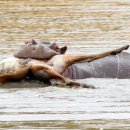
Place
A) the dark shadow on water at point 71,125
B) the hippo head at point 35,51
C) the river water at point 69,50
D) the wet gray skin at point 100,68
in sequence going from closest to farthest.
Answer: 1. the dark shadow on water at point 71,125
2. the river water at point 69,50
3. the hippo head at point 35,51
4. the wet gray skin at point 100,68

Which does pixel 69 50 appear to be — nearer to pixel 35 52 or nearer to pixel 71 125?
pixel 35 52

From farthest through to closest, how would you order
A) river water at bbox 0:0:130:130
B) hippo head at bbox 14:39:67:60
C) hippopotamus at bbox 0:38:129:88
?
hippo head at bbox 14:39:67:60
hippopotamus at bbox 0:38:129:88
river water at bbox 0:0:130:130

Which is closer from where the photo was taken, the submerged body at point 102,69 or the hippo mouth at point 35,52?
the hippo mouth at point 35,52

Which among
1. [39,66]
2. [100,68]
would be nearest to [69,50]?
[100,68]

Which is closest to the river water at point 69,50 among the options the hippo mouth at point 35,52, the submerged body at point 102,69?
the submerged body at point 102,69

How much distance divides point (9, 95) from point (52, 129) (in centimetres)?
253

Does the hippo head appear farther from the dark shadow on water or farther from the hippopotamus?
the dark shadow on water

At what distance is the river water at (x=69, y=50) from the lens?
931cm

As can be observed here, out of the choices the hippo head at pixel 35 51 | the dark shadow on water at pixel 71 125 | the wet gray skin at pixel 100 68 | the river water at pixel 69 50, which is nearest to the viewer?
the dark shadow on water at pixel 71 125

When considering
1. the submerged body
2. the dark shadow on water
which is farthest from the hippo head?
the dark shadow on water

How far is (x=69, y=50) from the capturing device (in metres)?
16.3

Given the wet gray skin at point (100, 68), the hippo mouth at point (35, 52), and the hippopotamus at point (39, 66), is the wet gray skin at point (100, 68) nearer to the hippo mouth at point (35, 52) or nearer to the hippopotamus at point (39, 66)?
the hippo mouth at point (35, 52)

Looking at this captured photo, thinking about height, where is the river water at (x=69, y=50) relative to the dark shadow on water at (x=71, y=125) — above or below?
below

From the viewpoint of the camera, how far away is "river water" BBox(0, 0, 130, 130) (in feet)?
30.6
